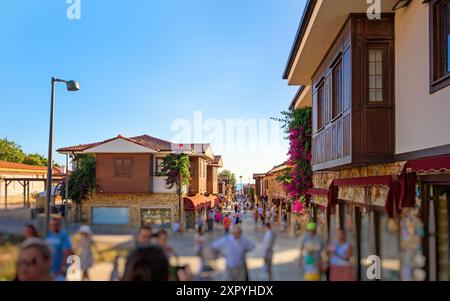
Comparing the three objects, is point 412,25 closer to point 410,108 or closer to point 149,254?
point 410,108

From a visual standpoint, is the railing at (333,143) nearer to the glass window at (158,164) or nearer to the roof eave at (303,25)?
the roof eave at (303,25)

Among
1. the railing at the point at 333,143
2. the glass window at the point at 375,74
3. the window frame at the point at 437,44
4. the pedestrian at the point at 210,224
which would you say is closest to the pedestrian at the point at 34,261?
the pedestrian at the point at 210,224

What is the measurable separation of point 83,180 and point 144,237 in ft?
1.98

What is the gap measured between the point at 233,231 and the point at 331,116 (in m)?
7.97

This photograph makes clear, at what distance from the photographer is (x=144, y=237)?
7.40 feet

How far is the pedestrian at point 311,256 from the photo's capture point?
2381mm

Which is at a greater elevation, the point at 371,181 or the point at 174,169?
the point at 174,169

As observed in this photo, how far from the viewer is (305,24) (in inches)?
338

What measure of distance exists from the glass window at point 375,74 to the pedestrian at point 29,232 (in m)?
7.27

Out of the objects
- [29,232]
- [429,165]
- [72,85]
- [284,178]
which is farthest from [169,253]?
[284,178]

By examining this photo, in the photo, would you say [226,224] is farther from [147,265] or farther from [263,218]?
[147,265]
